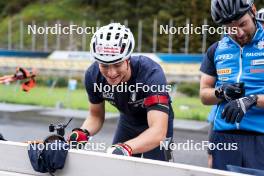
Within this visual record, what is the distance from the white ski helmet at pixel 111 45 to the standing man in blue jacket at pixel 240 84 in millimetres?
602

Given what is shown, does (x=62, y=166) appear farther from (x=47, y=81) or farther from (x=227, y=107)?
(x=47, y=81)

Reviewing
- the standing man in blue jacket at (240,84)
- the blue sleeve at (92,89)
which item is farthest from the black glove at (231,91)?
the blue sleeve at (92,89)

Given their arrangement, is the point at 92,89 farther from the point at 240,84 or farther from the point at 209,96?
the point at 240,84

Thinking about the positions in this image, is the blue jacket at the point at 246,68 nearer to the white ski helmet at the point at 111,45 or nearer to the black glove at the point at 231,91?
the black glove at the point at 231,91

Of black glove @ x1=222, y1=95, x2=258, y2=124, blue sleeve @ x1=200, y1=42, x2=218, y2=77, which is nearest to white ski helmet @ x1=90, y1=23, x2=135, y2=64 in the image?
blue sleeve @ x1=200, y1=42, x2=218, y2=77

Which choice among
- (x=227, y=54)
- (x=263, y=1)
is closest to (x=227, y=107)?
(x=227, y=54)

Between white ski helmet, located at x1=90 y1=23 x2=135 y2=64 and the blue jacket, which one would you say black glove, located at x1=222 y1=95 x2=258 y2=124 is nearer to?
the blue jacket

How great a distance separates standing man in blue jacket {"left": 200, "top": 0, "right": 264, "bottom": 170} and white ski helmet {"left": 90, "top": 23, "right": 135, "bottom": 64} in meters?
0.60

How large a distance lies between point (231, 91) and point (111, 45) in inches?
31.8

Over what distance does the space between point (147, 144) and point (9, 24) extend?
5576 centimetres

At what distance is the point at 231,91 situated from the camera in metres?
2.94

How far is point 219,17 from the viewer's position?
119 inches

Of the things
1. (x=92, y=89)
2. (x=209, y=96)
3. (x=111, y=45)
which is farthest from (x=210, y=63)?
(x=92, y=89)

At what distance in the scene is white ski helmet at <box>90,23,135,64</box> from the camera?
2.97m
